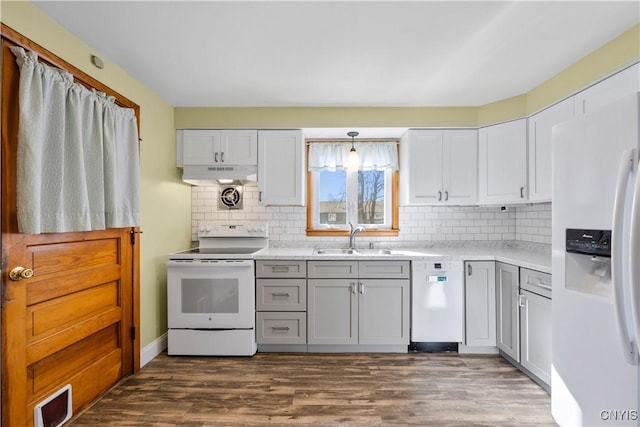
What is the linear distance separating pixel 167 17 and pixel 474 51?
6.42 feet

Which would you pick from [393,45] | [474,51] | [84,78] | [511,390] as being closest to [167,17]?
[84,78]

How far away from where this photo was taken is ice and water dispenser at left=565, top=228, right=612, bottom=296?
1.35 metres

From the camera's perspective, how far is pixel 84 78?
6.44 feet

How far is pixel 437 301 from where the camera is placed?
2748mm

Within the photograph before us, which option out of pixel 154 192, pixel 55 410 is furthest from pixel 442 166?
pixel 55 410

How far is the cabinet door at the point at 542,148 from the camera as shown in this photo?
2379mm

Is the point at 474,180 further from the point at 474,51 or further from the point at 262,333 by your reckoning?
the point at 262,333

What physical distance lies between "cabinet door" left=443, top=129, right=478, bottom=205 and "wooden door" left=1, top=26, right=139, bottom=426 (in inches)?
116

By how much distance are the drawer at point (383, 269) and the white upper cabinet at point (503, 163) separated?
110 centimetres

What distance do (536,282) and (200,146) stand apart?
3.17 meters

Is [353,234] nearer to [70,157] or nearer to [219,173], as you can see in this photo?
[219,173]

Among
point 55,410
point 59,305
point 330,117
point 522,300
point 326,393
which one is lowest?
point 326,393

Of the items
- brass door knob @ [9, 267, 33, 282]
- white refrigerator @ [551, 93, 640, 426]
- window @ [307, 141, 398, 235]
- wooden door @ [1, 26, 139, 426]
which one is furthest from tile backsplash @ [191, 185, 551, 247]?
brass door knob @ [9, 267, 33, 282]

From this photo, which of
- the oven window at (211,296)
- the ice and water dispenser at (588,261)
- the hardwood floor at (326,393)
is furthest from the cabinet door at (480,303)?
the oven window at (211,296)
